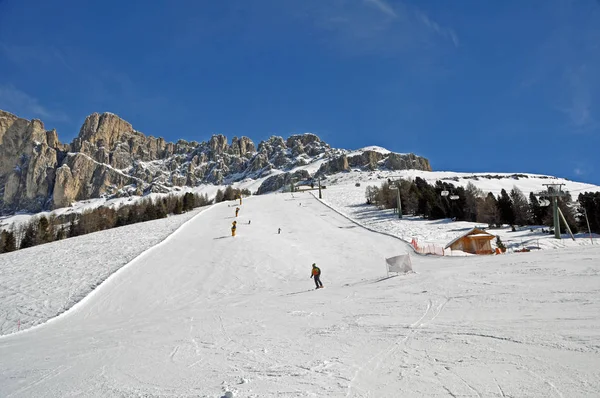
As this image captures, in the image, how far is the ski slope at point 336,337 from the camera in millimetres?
5371

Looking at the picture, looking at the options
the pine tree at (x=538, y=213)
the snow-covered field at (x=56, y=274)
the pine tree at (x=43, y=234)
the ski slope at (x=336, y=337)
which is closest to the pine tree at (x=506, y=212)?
the pine tree at (x=538, y=213)

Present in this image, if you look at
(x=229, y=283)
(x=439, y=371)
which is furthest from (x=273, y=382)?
(x=229, y=283)

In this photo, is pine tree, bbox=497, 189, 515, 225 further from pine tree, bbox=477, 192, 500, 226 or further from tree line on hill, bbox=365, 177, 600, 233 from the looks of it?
pine tree, bbox=477, 192, 500, 226

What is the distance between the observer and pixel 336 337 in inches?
323

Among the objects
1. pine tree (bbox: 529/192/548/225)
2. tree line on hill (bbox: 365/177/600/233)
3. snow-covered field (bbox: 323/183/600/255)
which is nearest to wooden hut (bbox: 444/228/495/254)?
snow-covered field (bbox: 323/183/600/255)

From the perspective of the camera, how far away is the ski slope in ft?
17.6

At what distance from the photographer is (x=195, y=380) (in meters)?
6.31

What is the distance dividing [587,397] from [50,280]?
2594 centimetres

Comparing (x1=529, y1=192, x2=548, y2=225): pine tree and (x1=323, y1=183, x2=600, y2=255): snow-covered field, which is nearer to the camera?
(x1=323, y1=183, x2=600, y2=255): snow-covered field

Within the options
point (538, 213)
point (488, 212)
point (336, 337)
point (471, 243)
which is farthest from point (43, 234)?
point (538, 213)

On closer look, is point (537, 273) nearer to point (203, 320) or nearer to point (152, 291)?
point (203, 320)

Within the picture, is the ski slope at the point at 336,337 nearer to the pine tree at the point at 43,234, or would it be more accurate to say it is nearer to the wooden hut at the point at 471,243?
the wooden hut at the point at 471,243

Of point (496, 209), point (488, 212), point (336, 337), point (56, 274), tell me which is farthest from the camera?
point (488, 212)

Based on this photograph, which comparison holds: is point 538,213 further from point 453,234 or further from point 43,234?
point 43,234
